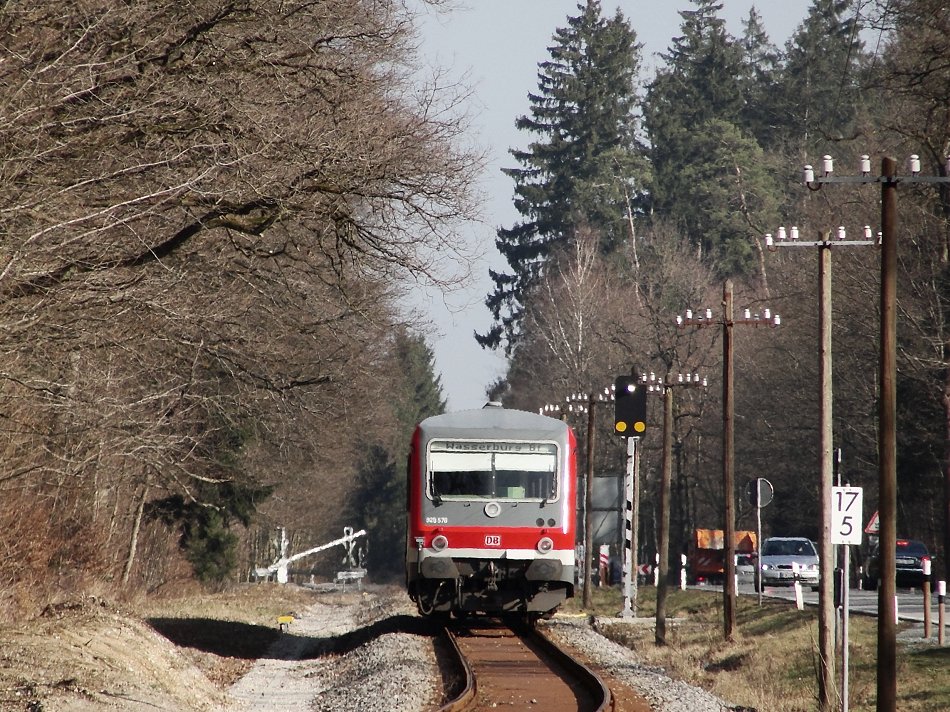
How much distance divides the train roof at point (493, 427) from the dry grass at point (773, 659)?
153 inches

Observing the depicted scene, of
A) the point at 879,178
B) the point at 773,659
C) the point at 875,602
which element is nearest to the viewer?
the point at 879,178

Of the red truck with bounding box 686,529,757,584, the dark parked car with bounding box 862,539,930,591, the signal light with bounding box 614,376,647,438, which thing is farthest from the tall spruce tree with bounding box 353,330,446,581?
the signal light with bounding box 614,376,647,438

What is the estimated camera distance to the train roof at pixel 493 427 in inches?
925

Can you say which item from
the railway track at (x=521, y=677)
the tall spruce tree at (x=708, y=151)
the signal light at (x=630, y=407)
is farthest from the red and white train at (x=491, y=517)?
the tall spruce tree at (x=708, y=151)

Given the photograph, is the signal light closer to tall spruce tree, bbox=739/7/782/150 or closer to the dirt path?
the dirt path

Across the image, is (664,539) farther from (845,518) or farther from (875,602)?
(845,518)

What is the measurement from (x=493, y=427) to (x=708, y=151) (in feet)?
220

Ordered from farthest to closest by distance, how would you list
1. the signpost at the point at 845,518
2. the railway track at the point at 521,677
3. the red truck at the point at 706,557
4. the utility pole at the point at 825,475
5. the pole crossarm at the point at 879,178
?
1. the red truck at the point at 706,557
2. the utility pole at the point at 825,475
3. the signpost at the point at 845,518
4. the pole crossarm at the point at 879,178
5. the railway track at the point at 521,677

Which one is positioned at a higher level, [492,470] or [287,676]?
[492,470]

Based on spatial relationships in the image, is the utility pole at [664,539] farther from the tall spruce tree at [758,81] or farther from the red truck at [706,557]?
the tall spruce tree at [758,81]

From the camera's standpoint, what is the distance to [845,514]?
17.7 meters

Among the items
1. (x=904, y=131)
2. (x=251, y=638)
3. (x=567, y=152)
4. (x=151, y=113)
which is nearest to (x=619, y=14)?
(x=567, y=152)

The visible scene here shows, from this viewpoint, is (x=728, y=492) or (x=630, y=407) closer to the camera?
(x=630, y=407)

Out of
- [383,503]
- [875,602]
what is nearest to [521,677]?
[875,602]
